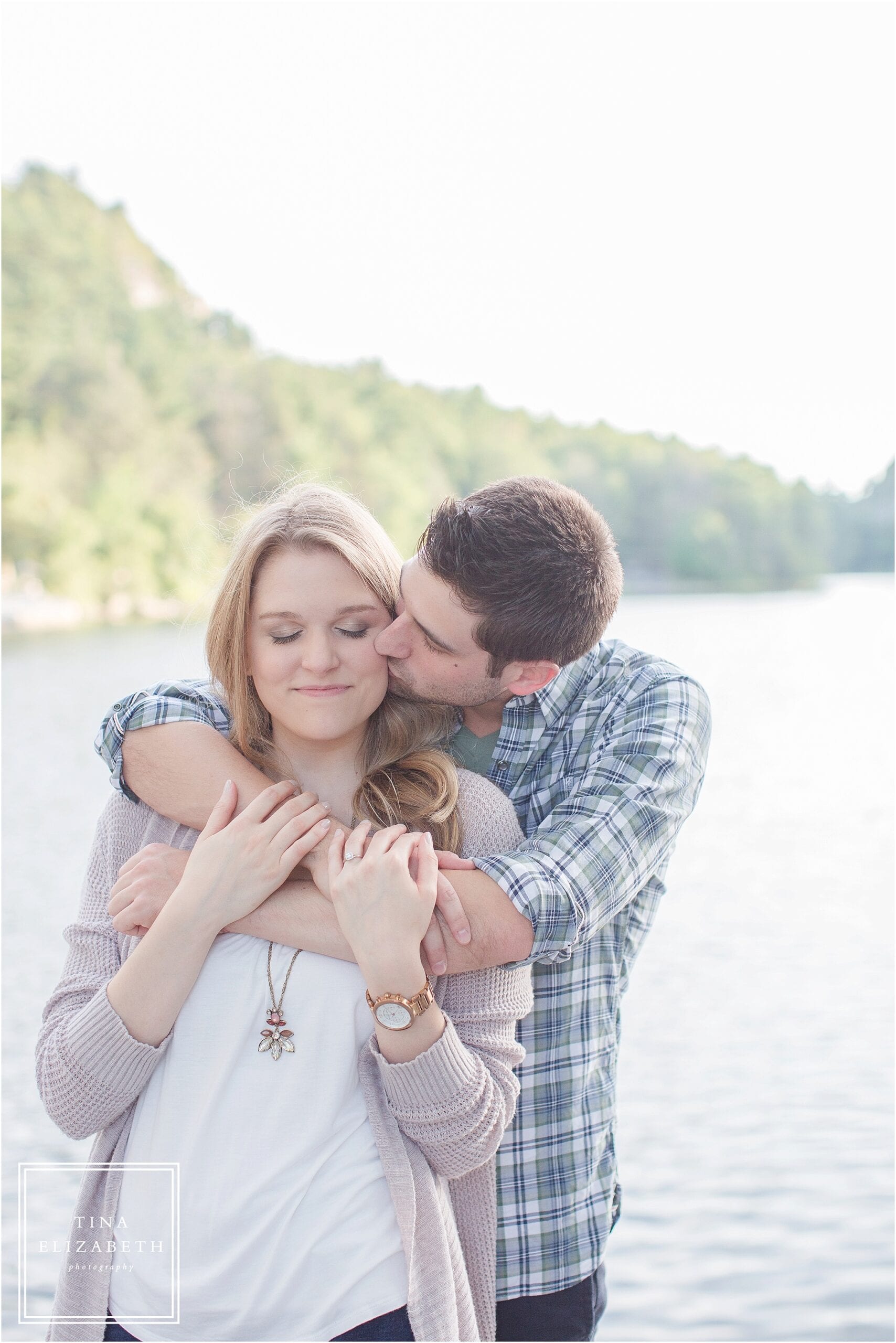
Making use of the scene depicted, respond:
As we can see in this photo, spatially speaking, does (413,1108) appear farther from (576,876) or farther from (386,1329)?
(576,876)

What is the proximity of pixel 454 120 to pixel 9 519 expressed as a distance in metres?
17.3

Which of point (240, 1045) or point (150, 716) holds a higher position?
point (150, 716)

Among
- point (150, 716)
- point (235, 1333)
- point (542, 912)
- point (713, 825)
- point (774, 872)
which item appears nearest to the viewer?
point (235, 1333)

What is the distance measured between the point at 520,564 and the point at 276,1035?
0.81 m

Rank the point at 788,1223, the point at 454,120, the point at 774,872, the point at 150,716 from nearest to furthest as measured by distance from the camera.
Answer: the point at 150,716, the point at 788,1223, the point at 774,872, the point at 454,120

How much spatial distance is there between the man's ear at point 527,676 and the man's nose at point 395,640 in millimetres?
180

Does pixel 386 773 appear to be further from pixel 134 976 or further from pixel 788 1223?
pixel 788 1223

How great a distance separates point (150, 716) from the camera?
1.79 meters

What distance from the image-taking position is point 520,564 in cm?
182

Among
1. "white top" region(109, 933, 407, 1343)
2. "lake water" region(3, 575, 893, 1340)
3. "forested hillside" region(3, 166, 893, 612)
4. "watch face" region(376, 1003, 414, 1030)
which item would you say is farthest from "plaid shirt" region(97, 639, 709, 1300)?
"forested hillside" region(3, 166, 893, 612)

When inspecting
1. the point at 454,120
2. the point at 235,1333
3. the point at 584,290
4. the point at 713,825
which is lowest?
the point at 713,825

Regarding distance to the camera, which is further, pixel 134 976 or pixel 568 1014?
pixel 568 1014

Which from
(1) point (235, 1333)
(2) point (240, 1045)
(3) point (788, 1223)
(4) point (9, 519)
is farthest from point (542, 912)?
(4) point (9, 519)

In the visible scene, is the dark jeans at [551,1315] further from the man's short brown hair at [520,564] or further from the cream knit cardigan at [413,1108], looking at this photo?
the man's short brown hair at [520,564]
